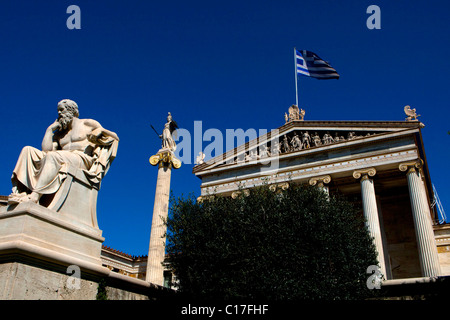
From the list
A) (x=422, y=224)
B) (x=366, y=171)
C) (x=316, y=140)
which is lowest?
(x=422, y=224)

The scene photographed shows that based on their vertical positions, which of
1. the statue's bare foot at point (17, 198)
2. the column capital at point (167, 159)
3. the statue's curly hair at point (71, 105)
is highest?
the column capital at point (167, 159)

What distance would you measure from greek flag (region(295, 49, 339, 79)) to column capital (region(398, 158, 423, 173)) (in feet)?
25.9

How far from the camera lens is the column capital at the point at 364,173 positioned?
2592 centimetres

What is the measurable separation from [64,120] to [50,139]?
36 cm

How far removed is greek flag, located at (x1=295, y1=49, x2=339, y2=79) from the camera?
2911cm

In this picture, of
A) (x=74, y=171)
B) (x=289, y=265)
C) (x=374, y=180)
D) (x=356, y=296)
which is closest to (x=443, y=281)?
(x=356, y=296)

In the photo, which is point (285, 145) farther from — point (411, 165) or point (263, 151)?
point (411, 165)

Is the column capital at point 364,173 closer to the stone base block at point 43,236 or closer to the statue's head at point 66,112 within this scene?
the statue's head at point 66,112

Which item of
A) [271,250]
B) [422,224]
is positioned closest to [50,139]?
[271,250]

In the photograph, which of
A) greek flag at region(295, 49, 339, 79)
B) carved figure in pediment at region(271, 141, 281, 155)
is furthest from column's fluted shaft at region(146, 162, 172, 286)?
greek flag at region(295, 49, 339, 79)

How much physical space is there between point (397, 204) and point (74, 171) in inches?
1189

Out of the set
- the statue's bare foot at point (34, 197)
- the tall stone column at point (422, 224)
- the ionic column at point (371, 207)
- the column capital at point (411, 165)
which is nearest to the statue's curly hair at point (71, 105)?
the statue's bare foot at point (34, 197)

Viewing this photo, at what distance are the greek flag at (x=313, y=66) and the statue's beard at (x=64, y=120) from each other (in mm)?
25444

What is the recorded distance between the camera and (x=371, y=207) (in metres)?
24.6
